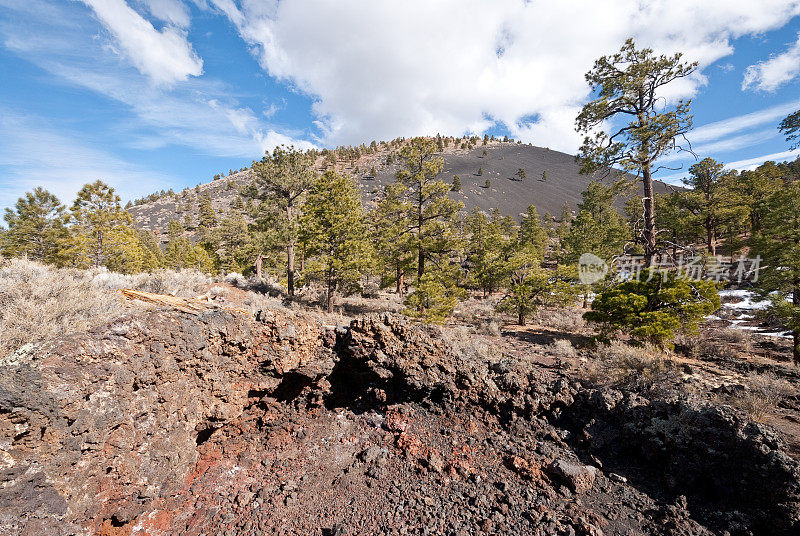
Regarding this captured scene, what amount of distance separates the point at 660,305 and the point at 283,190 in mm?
18744

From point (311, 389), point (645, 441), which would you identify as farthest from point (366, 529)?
point (645, 441)

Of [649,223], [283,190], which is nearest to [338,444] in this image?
[649,223]

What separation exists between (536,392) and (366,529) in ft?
11.0

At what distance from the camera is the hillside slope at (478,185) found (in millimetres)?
81562

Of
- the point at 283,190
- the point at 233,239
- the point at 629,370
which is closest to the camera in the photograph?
the point at 629,370

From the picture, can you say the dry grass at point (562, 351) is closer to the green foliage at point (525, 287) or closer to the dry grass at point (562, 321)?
the dry grass at point (562, 321)

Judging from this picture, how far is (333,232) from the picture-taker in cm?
1396

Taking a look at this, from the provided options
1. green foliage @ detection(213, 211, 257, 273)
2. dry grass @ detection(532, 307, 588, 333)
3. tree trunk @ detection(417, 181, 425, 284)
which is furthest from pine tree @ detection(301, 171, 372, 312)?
green foliage @ detection(213, 211, 257, 273)

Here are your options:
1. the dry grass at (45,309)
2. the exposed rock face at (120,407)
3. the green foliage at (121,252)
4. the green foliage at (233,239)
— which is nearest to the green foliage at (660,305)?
the exposed rock face at (120,407)

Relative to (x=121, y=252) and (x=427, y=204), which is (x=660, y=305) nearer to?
(x=427, y=204)

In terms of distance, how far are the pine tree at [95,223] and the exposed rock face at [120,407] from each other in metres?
20.3

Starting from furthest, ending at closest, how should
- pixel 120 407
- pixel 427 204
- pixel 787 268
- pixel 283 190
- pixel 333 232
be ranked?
1. pixel 283 190
2. pixel 427 204
3. pixel 333 232
4. pixel 787 268
5. pixel 120 407

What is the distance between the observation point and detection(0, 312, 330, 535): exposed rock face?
101 inches

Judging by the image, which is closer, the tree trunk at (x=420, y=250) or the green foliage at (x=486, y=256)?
the tree trunk at (x=420, y=250)
